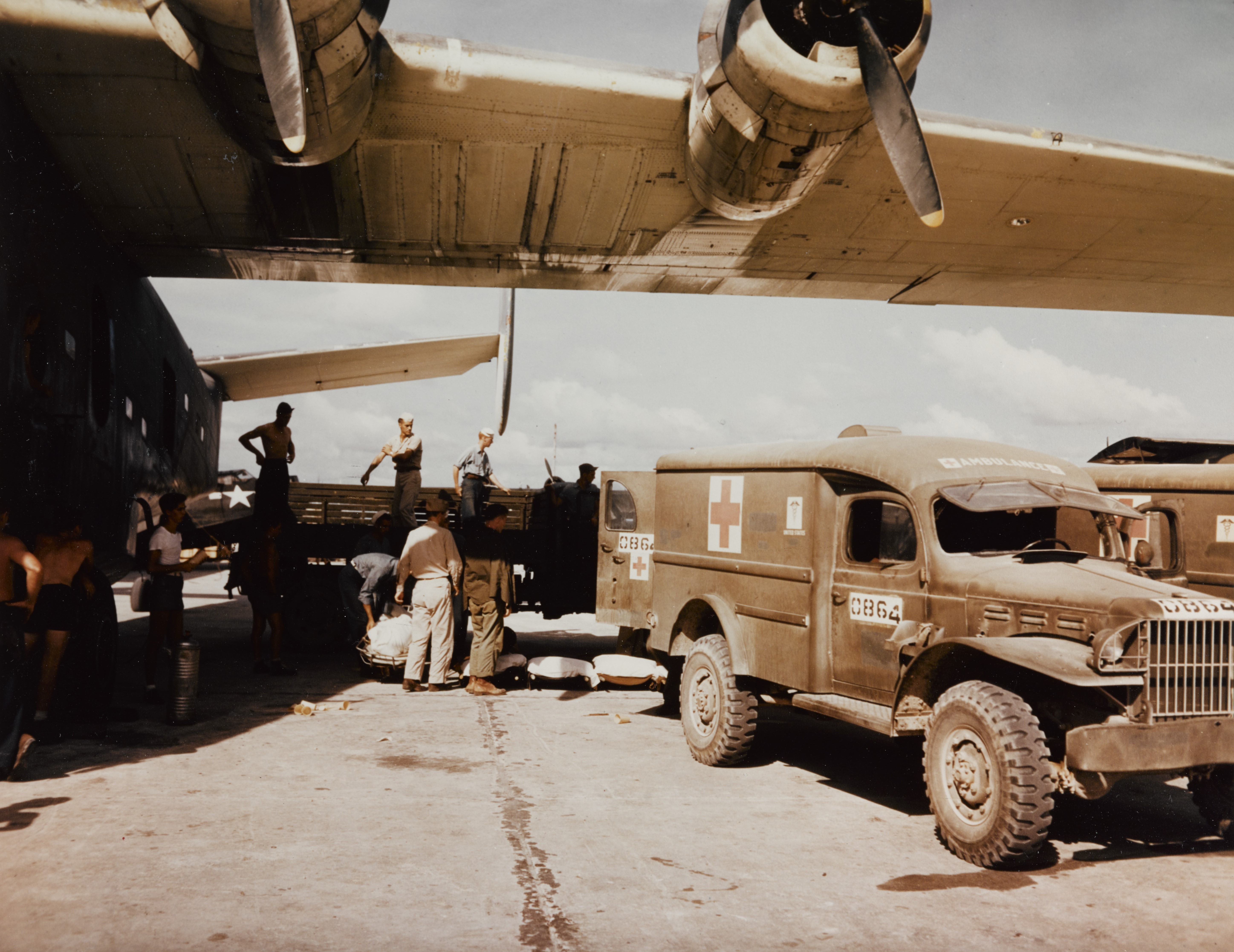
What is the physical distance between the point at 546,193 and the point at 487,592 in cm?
398

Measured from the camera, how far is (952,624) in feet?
16.7

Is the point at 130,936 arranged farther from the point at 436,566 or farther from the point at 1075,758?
the point at 436,566

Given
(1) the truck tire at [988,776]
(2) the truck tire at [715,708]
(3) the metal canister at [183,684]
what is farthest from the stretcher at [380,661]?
(1) the truck tire at [988,776]

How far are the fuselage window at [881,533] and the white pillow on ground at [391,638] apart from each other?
5648 mm

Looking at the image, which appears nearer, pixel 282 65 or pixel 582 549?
pixel 282 65

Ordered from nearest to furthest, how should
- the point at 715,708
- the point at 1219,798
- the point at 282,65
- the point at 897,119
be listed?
1. the point at 1219,798
2. the point at 282,65
3. the point at 897,119
4. the point at 715,708

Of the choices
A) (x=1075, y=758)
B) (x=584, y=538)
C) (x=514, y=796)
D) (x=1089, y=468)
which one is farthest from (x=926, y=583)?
(x=584, y=538)

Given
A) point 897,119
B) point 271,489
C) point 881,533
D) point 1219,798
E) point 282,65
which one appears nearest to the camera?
point 1219,798

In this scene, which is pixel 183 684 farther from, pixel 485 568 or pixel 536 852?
pixel 536 852

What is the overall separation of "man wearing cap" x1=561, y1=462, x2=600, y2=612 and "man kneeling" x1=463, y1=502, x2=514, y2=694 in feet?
6.92

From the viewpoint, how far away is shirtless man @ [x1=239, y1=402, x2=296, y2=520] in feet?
34.3

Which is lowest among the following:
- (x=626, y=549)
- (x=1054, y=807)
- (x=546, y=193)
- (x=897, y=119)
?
(x=1054, y=807)

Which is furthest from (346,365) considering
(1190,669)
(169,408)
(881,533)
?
(1190,669)

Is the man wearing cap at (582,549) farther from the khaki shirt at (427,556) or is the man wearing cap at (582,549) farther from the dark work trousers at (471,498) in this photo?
the khaki shirt at (427,556)
